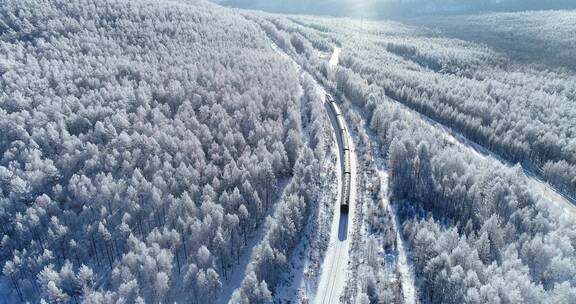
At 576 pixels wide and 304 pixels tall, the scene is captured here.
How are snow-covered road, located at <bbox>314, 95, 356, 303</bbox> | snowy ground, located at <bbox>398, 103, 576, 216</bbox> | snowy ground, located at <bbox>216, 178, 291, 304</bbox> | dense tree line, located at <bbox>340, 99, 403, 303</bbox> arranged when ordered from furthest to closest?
snowy ground, located at <bbox>398, 103, 576, 216</bbox>
snowy ground, located at <bbox>216, 178, 291, 304</bbox>
snow-covered road, located at <bbox>314, 95, 356, 303</bbox>
dense tree line, located at <bbox>340, 99, 403, 303</bbox>

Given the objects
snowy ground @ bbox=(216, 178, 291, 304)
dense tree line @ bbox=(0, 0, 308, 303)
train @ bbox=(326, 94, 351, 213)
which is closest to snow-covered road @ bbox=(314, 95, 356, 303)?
train @ bbox=(326, 94, 351, 213)

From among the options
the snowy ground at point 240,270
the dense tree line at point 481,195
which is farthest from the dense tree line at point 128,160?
the dense tree line at point 481,195

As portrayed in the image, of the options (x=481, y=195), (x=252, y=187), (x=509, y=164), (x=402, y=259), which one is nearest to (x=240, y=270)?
(x=252, y=187)

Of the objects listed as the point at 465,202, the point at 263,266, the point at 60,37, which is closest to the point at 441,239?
the point at 465,202

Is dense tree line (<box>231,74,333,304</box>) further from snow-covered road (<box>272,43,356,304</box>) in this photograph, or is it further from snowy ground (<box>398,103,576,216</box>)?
snowy ground (<box>398,103,576,216</box>)

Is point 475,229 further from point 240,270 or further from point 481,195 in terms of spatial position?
point 240,270

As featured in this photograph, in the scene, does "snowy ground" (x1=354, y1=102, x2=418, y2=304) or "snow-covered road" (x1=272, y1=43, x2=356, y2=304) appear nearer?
"snow-covered road" (x1=272, y1=43, x2=356, y2=304)
